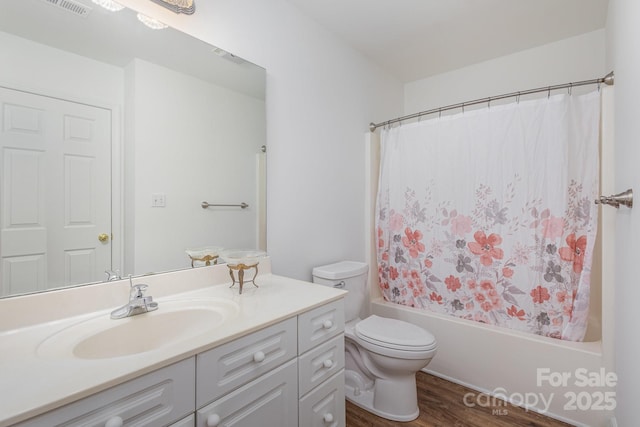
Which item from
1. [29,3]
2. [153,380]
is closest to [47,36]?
[29,3]

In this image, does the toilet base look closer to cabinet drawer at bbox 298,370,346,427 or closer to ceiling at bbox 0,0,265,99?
cabinet drawer at bbox 298,370,346,427

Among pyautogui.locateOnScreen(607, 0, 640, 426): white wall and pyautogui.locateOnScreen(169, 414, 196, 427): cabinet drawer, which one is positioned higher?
pyautogui.locateOnScreen(607, 0, 640, 426): white wall

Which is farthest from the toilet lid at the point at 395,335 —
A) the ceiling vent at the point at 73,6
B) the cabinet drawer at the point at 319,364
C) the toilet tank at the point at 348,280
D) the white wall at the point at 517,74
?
the white wall at the point at 517,74

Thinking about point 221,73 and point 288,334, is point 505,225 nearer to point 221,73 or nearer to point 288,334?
point 288,334

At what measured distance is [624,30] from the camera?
3.97 feet

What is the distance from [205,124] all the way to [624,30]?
1818 mm

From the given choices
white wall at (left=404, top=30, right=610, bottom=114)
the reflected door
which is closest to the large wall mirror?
the reflected door

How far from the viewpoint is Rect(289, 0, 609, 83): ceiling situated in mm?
1859

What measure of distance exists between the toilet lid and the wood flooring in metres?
0.43

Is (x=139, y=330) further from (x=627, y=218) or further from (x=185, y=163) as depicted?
(x=627, y=218)

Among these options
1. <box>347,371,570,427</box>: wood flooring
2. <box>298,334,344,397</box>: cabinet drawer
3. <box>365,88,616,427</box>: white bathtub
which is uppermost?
<box>298,334,344,397</box>: cabinet drawer

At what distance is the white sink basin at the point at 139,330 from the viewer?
2.84 feet

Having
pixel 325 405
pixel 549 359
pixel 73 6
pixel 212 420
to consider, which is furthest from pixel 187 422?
pixel 549 359

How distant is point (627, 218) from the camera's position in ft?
3.79
